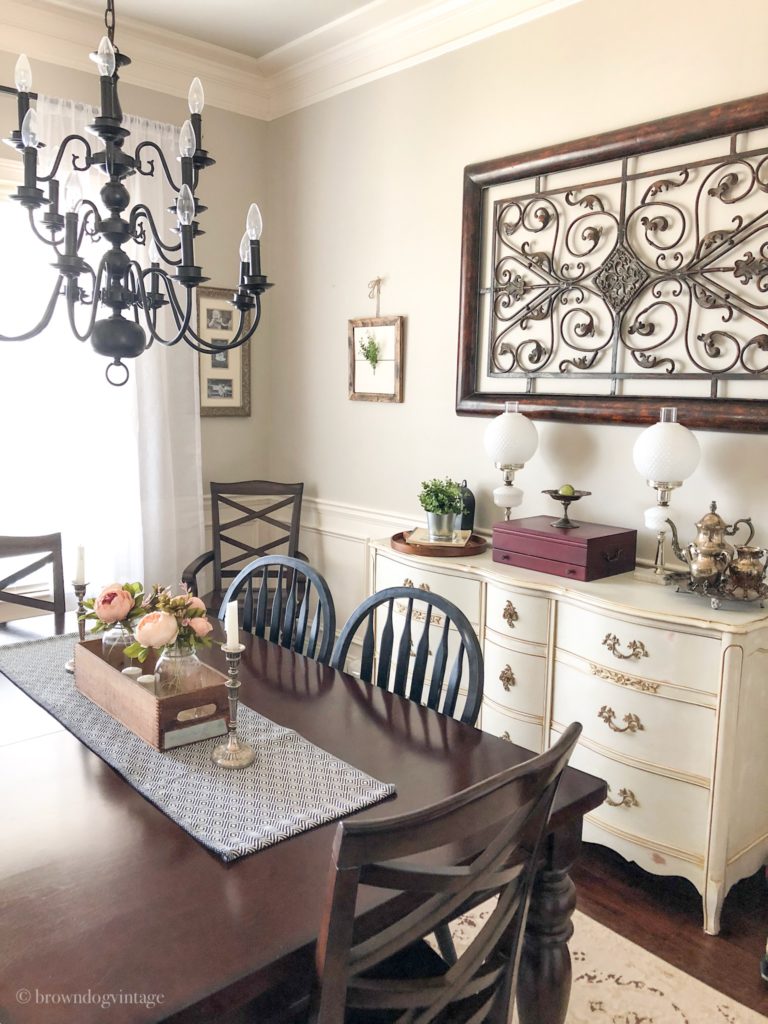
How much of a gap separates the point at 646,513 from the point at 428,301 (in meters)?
1.36

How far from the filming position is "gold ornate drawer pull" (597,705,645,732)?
230cm

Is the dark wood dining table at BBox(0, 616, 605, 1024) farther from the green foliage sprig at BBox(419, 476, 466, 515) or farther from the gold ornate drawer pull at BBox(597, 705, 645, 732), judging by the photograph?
the green foliage sprig at BBox(419, 476, 466, 515)

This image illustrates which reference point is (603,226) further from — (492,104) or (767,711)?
(767,711)

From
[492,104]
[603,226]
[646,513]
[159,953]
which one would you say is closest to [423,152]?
[492,104]

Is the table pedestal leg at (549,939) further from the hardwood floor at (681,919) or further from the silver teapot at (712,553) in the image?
the silver teapot at (712,553)

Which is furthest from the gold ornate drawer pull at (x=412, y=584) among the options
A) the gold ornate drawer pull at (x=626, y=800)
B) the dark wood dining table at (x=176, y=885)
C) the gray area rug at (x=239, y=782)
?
the gray area rug at (x=239, y=782)

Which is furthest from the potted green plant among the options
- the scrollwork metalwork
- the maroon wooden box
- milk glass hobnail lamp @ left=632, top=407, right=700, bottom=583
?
milk glass hobnail lamp @ left=632, top=407, right=700, bottom=583

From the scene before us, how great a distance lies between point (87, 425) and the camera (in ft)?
11.7

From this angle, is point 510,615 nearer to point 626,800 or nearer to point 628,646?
point 628,646

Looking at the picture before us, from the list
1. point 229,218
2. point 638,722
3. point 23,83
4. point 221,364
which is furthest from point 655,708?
point 229,218

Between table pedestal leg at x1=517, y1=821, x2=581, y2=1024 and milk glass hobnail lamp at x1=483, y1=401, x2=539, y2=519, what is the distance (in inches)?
62.7

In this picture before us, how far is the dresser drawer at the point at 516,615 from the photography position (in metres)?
2.54

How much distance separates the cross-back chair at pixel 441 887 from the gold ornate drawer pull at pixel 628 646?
3.54 ft

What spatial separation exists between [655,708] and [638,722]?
0.07 m
